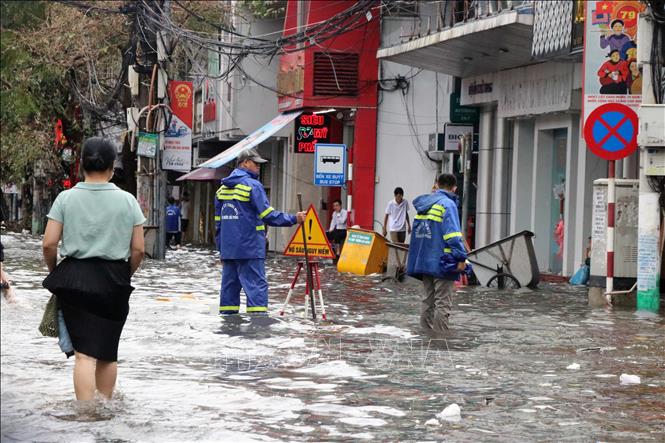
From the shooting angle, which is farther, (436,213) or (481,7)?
(481,7)

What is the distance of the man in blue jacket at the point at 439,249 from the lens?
14188 mm

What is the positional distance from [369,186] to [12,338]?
30.5 m

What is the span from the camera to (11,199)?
8312 cm

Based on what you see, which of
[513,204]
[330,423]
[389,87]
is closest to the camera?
[330,423]

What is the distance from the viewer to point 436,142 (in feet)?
106

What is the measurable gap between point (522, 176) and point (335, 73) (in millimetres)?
10274

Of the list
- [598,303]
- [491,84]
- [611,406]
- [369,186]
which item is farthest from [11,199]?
[611,406]

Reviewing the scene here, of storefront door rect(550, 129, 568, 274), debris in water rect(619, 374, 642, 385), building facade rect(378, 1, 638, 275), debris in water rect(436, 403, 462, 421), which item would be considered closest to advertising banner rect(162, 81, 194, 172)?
building facade rect(378, 1, 638, 275)

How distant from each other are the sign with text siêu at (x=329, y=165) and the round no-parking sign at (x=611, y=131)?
35.2 feet

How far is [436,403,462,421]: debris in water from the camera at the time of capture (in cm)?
859

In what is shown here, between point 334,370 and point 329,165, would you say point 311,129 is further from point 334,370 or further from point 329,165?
point 334,370

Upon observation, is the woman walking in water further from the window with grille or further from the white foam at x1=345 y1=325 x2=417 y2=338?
the window with grille

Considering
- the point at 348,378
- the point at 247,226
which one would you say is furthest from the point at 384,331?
the point at 348,378

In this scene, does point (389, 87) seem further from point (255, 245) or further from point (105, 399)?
point (105, 399)
